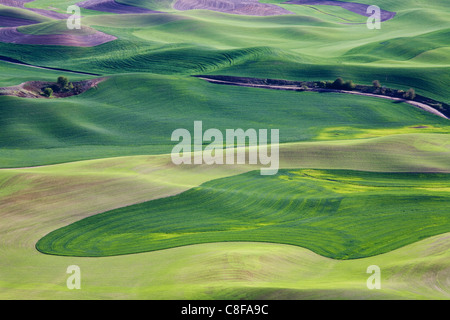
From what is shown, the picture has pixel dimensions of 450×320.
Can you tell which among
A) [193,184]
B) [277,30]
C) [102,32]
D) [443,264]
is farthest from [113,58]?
[443,264]

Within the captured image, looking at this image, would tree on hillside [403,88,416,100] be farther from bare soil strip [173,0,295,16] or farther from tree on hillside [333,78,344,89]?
bare soil strip [173,0,295,16]

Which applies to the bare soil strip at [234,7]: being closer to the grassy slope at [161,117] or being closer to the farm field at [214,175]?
the farm field at [214,175]

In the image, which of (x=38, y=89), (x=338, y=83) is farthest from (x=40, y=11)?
(x=338, y=83)

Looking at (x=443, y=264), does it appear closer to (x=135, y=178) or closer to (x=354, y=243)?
(x=354, y=243)

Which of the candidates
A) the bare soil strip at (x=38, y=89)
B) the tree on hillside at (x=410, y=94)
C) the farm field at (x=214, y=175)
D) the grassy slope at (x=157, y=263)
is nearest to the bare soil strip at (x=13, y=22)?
the farm field at (x=214, y=175)

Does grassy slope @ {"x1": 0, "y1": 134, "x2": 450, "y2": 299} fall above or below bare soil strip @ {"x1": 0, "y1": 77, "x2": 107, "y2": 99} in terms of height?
below

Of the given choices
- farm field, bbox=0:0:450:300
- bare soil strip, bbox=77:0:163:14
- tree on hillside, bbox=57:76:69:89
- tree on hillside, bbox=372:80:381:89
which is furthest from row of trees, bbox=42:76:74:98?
bare soil strip, bbox=77:0:163:14
